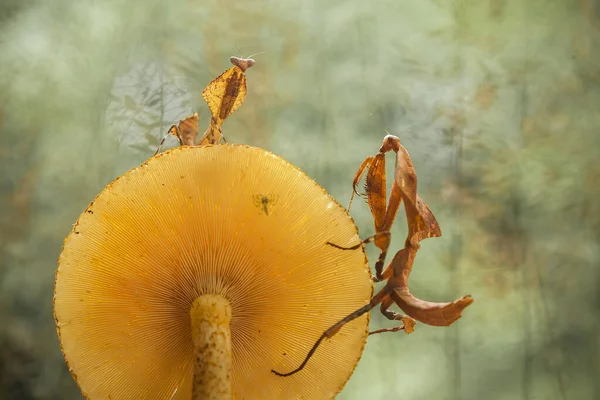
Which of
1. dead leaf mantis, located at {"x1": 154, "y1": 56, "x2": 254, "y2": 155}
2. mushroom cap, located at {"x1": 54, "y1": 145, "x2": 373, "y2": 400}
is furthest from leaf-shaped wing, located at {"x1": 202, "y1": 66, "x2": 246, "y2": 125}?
mushroom cap, located at {"x1": 54, "y1": 145, "x2": 373, "y2": 400}

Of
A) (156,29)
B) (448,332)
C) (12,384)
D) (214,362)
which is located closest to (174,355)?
(214,362)

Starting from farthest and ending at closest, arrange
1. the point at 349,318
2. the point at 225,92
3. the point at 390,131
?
the point at 390,131
the point at 225,92
the point at 349,318

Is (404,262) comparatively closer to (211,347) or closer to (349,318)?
(349,318)

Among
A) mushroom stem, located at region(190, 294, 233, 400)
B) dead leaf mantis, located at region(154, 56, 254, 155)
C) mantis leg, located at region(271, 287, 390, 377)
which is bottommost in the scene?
mushroom stem, located at region(190, 294, 233, 400)

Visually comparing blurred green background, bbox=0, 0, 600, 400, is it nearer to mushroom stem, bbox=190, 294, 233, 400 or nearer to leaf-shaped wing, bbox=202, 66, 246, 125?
leaf-shaped wing, bbox=202, 66, 246, 125

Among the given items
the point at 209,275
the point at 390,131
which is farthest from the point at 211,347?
the point at 390,131

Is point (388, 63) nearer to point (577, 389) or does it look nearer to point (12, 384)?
point (577, 389)

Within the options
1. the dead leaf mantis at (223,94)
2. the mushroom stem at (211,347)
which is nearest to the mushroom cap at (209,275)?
the mushroom stem at (211,347)
